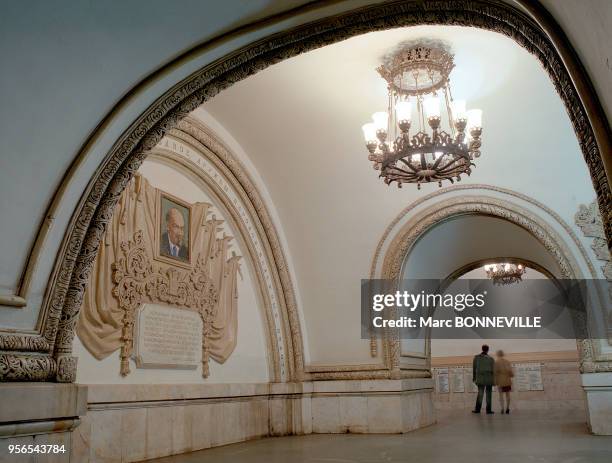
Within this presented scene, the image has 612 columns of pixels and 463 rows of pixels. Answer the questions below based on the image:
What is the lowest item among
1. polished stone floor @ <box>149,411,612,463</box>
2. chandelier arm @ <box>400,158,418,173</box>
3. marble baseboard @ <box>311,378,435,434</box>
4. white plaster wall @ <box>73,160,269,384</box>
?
polished stone floor @ <box>149,411,612,463</box>

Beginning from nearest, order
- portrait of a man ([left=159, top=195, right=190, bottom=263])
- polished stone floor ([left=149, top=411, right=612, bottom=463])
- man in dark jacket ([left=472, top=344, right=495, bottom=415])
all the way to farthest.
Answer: polished stone floor ([left=149, top=411, right=612, bottom=463]), portrait of a man ([left=159, top=195, right=190, bottom=263]), man in dark jacket ([left=472, top=344, right=495, bottom=415])

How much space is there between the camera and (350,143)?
23.8ft

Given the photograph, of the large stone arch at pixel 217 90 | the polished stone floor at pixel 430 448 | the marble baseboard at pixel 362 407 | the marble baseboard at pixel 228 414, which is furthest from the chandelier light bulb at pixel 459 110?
the marble baseboard at pixel 362 407

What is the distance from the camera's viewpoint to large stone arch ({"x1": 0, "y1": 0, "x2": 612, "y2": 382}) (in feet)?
7.47

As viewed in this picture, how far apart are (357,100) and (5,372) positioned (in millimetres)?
4593

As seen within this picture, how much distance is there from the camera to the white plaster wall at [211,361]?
4.95 meters

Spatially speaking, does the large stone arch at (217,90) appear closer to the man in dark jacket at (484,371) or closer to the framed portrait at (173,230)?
the framed portrait at (173,230)

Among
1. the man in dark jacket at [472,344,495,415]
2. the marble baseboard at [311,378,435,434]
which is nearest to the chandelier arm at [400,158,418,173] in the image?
the marble baseboard at [311,378,435,434]

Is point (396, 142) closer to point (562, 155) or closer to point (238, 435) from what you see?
Result: point (562, 155)

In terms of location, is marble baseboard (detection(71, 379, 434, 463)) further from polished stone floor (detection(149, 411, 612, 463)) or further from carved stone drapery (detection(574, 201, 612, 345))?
carved stone drapery (detection(574, 201, 612, 345))

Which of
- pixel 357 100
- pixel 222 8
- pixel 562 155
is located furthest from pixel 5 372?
pixel 562 155

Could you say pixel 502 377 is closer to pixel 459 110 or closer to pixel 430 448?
pixel 430 448

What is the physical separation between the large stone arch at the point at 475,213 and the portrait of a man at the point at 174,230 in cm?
299

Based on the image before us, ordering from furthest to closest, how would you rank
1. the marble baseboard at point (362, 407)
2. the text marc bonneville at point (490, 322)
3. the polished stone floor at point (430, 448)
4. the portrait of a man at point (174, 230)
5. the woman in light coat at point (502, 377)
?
the text marc bonneville at point (490, 322) < the woman in light coat at point (502, 377) < the marble baseboard at point (362, 407) < the portrait of a man at point (174, 230) < the polished stone floor at point (430, 448)
